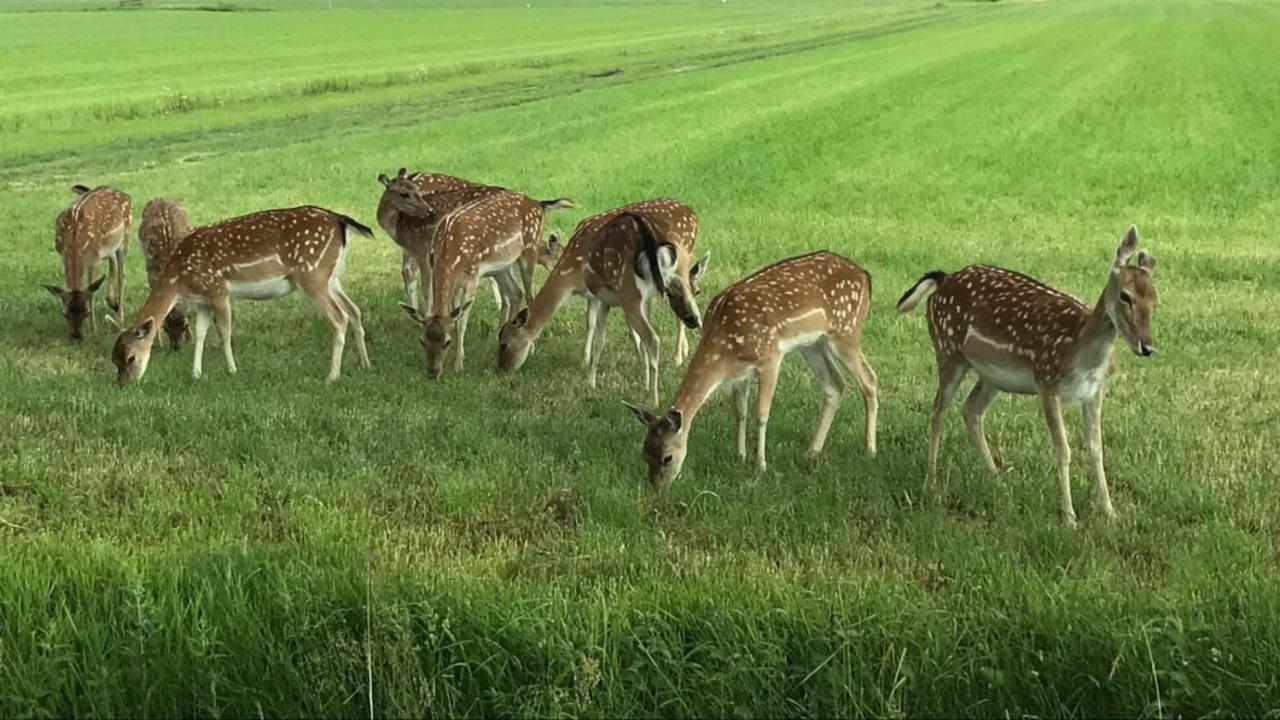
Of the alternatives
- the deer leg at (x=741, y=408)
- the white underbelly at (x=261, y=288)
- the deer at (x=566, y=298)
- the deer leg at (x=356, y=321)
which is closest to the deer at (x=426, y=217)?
the deer leg at (x=356, y=321)


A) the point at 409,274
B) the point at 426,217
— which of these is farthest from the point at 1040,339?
the point at 409,274

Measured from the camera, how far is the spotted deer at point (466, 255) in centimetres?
956

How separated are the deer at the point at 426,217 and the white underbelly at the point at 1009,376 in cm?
501

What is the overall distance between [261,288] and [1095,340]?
21.4ft

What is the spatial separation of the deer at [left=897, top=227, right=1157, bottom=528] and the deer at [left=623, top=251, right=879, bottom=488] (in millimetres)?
480

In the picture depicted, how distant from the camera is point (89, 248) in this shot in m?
11.1

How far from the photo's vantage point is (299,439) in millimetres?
7418

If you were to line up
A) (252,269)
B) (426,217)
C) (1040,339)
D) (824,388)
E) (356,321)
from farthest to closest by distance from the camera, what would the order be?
(426,217) < (356,321) < (252,269) < (824,388) < (1040,339)

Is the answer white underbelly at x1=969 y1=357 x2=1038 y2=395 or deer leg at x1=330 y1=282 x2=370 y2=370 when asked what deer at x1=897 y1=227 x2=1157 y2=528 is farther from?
deer leg at x1=330 y1=282 x2=370 y2=370

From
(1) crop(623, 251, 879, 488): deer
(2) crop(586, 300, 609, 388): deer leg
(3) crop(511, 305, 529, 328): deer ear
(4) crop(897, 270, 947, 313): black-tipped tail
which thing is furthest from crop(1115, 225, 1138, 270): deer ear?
(3) crop(511, 305, 529, 328): deer ear

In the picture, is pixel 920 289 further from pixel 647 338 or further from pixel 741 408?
pixel 647 338

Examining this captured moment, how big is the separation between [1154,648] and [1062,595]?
414mm

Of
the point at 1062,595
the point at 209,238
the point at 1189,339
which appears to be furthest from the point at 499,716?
the point at 1189,339

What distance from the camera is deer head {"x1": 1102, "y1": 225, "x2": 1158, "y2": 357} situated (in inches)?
224
